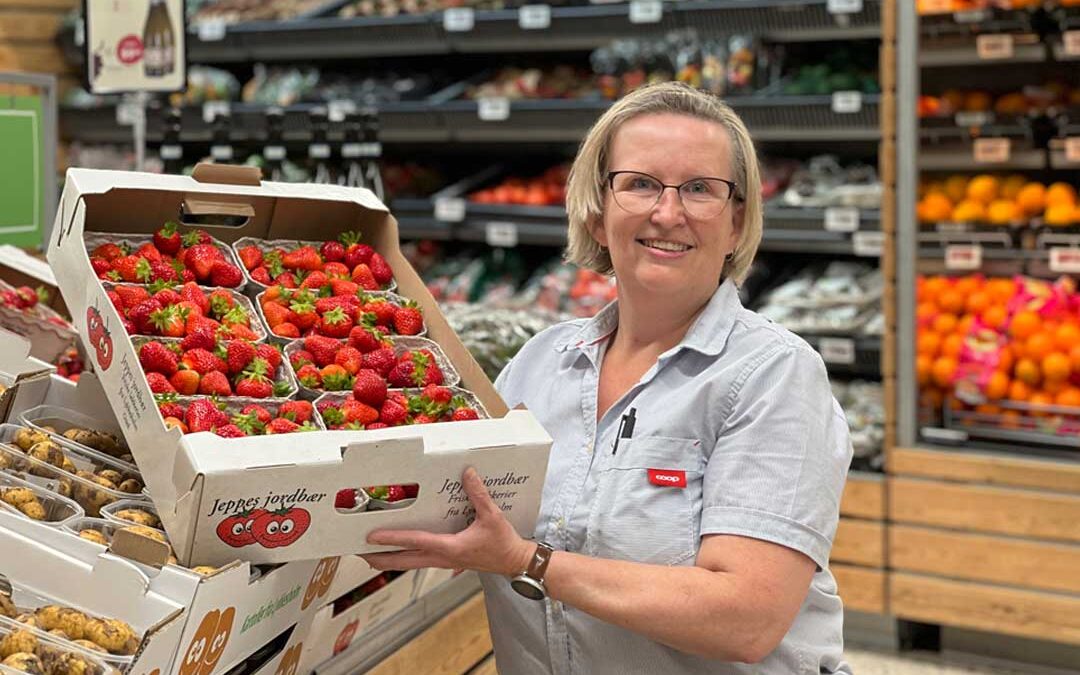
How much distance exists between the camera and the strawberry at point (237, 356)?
5.29 feet

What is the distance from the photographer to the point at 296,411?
1551mm

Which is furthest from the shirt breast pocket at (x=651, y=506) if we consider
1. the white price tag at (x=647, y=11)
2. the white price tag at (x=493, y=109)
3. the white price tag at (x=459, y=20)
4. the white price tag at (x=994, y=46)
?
the white price tag at (x=459, y=20)

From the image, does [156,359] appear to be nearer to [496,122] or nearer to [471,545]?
[471,545]

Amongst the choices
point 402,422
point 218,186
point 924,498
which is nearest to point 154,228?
point 218,186

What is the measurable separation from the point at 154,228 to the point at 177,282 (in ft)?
0.46

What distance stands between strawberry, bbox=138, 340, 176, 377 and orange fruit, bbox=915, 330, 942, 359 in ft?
9.54

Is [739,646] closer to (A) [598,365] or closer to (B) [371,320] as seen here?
(A) [598,365]

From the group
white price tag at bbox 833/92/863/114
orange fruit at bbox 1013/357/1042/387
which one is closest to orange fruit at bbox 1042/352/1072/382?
orange fruit at bbox 1013/357/1042/387

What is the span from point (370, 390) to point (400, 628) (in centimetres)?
80

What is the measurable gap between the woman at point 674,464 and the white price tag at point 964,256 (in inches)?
87.6

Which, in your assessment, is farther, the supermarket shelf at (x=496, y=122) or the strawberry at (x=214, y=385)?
the supermarket shelf at (x=496, y=122)

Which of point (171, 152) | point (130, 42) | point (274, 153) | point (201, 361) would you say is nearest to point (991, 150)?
point (274, 153)

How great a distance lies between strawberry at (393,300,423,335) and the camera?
1.79 metres

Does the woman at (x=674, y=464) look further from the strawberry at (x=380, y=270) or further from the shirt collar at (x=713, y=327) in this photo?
the strawberry at (x=380, y=270)
